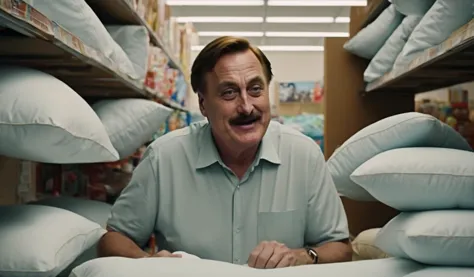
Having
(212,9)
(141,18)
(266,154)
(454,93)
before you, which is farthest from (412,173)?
(212,9)

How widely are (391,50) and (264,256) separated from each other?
179cm

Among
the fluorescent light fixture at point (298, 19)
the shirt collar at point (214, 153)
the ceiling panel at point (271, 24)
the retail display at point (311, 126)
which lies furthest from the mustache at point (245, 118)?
the fluorescent light fixture at point (298, 19)

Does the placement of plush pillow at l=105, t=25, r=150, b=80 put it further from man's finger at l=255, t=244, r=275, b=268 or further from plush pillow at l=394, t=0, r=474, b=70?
man's finger at l=255, t=244, r=275, b=268

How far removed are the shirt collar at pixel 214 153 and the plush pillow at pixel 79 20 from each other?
0.49 metres

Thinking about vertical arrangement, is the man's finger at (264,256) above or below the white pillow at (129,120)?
below

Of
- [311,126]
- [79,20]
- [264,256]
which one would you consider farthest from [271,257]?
[311,126]

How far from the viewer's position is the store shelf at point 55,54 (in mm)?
1216

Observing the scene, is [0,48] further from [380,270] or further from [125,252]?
[380,270]

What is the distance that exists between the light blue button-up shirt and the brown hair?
21 cm

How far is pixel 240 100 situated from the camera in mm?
1760

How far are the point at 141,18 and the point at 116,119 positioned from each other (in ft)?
2.22

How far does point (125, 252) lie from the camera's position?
171cm

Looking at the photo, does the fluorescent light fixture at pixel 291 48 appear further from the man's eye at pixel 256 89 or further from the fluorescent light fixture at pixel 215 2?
the man's eye at pixel 256 89

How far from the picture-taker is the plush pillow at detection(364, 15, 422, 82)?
2.62 m
